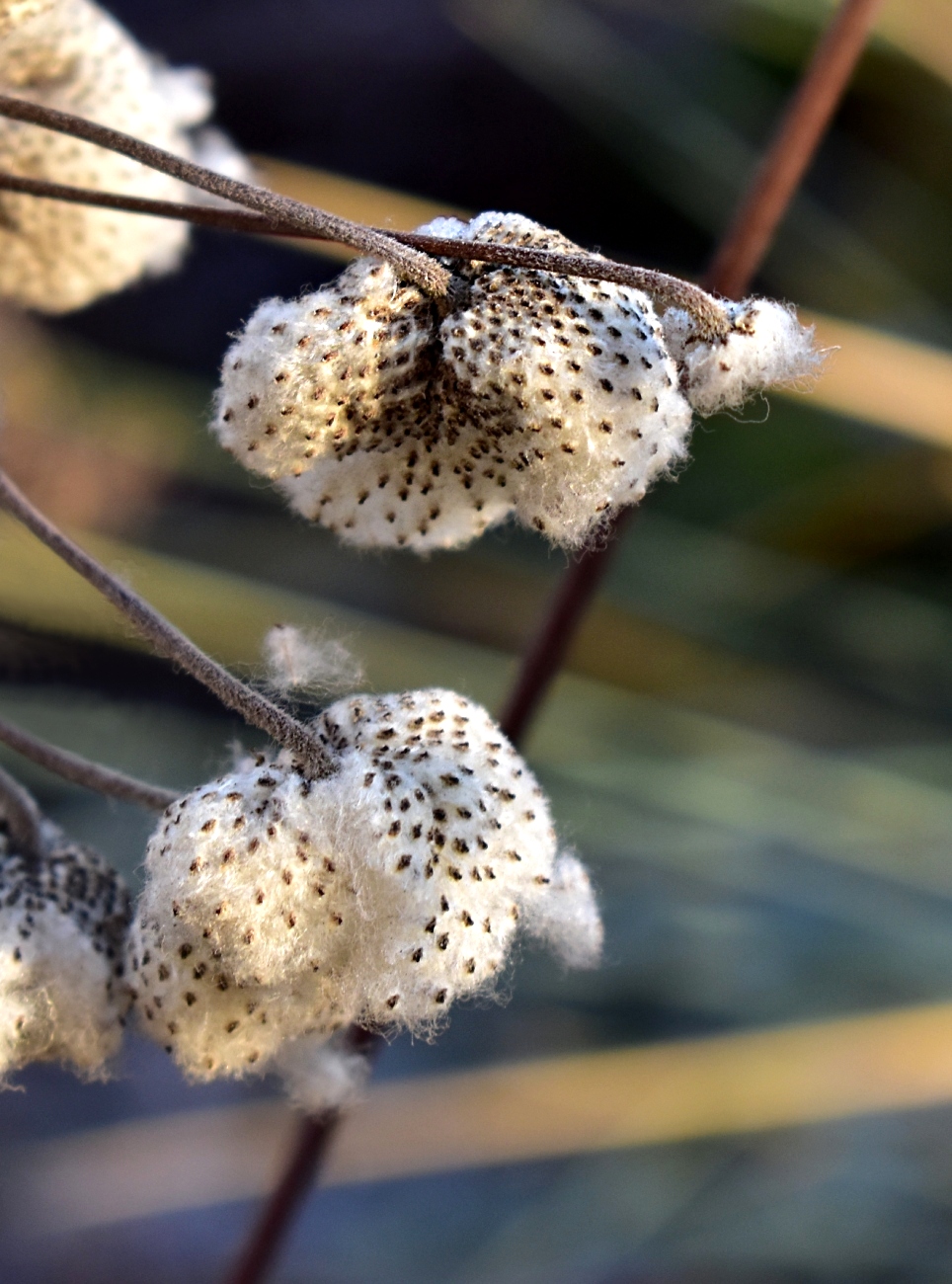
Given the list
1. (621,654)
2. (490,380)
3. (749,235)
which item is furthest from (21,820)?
(621,654)

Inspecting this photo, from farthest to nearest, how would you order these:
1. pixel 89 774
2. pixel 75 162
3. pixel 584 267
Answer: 1. pixel 75 162
2. pixel 89 774
3. pixel 584 267

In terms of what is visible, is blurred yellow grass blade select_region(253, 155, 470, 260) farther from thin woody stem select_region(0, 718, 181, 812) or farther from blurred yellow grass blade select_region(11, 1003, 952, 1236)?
blurred yellow grass blade select_region(11, 1003, 952, 1236)

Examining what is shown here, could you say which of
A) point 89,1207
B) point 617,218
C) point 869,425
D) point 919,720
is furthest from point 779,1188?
point 617,218

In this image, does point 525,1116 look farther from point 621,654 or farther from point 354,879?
point 354,879

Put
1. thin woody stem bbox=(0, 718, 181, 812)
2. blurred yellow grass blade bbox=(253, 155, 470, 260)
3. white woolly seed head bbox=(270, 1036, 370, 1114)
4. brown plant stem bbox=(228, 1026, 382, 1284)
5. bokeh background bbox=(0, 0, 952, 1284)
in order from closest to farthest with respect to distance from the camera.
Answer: thin woody stem bbox=(0, 718, 181, 812), white woolly seed head bbox=(270, 1036, 370, 1114), brown plant stem bbox=(228, 1026, 382, 1284), blurred yellow grass blade bbox=(253, 155, 470, 260), bokeh background bbox=(0, 0, 952, 1284)

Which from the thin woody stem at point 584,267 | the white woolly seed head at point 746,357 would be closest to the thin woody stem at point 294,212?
the thin woody stem at point 584,267

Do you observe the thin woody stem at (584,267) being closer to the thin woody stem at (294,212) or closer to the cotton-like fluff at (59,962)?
the thin woody stem at (294,212)

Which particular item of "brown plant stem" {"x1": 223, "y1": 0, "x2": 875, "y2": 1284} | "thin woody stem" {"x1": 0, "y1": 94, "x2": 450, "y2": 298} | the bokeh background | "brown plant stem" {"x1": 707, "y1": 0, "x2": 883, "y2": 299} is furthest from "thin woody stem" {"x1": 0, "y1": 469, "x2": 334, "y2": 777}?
the bokeh background
